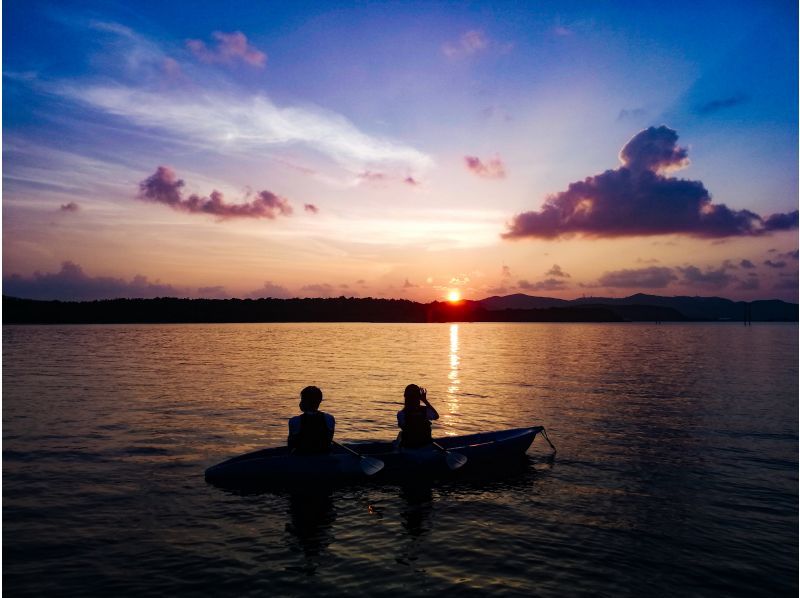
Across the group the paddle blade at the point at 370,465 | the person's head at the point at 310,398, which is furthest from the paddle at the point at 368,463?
the person's head at the point at 310,398

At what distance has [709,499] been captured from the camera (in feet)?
43.7

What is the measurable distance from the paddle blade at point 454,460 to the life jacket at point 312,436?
325 centimetres

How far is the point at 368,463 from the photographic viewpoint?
1384cm

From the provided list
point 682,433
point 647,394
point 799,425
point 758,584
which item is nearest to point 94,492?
point 758,584

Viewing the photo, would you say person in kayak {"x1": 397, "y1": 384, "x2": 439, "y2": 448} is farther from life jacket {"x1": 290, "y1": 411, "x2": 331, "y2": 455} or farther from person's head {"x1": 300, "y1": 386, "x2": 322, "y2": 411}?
Result: person's head {"x1": 300, "y1": 386, "x2": 322, "y2": 411}

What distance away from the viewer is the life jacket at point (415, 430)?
1480 centimetres

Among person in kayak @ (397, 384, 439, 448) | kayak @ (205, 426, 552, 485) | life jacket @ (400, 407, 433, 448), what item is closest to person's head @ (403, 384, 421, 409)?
person in kayak @ (397, 384, 439, 448)

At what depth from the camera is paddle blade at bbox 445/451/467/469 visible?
47.2 feet

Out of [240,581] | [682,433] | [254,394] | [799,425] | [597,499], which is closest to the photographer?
[240,581]

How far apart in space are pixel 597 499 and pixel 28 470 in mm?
15087

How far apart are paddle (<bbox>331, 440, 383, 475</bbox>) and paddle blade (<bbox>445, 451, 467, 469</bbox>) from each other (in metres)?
1.84

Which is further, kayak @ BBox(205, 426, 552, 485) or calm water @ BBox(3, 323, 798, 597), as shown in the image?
kayak @ BBox(205, 426, 552, 485)

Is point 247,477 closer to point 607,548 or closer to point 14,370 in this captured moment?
point 607,548

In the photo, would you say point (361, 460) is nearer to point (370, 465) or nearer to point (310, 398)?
point (370, 465)
